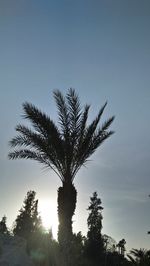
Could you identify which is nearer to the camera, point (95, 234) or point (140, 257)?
point (140, 257)

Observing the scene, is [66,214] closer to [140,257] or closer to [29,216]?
[140,257]

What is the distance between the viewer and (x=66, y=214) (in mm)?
16375

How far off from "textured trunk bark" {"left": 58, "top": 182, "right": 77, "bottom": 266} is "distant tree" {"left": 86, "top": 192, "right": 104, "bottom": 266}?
2825 centimetres

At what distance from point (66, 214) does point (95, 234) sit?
138 ft

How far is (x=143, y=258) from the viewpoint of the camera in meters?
25.0

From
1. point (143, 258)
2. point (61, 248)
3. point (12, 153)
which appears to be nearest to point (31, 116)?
point (12, 153)

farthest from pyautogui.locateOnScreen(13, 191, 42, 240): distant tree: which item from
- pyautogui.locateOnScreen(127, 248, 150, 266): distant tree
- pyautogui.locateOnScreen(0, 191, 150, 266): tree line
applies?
pyautogui.locateOnScreen(127, 248, 150, 266): distant tree

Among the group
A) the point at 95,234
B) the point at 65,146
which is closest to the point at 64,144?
→ the point at 65,146

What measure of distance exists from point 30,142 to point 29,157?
0.84 meters

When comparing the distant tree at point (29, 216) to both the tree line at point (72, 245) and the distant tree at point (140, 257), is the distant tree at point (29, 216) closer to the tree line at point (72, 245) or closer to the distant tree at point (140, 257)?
the tree line at point (72, 245)

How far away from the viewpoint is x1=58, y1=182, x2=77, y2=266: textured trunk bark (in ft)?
52.4

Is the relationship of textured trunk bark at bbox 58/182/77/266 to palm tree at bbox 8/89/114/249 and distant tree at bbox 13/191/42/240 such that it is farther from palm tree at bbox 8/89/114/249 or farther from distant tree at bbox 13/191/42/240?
distant tree at bbox 13/191/42/240

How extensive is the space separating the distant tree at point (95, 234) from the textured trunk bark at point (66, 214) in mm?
28251

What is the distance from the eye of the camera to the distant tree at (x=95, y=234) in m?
47.1
